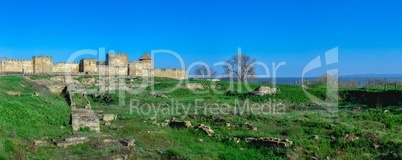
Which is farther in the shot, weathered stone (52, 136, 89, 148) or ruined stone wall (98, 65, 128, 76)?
ruined stone wall (98, 65, 128, 76)

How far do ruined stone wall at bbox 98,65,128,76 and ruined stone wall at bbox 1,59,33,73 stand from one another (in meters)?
7.11

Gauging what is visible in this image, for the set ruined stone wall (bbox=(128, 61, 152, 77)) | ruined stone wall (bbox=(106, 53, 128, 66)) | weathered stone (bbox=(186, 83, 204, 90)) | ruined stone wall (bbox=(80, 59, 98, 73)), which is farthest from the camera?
ruined stone wall (bbox=(128, 61, 152, 77))

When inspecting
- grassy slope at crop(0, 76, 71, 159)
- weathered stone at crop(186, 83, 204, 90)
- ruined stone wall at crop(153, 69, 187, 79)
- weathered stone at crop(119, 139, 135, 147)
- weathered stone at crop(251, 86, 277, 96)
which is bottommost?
weathered stone at crop(119, 139, 135, 147)

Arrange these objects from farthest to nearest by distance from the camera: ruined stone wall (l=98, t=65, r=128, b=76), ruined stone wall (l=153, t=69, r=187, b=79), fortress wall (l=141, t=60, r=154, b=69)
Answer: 1. ruined stone wall (l=153, t=69, r=187, b=79)
2. fortress wall (l=141, t=60, r=154, b=69)
3. ruined stone wall (l=98, t=65, r=128, b=76)

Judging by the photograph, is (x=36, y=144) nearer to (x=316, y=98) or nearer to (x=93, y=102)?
(x=93, y=102)

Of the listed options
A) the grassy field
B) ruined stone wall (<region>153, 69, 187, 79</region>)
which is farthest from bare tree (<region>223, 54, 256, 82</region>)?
the grassy field

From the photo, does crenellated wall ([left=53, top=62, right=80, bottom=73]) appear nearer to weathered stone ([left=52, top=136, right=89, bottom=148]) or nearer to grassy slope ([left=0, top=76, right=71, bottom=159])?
grassy slope ([left=0, top=76, right=71, bottom=159])

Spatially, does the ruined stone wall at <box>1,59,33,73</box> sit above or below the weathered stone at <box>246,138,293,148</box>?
above

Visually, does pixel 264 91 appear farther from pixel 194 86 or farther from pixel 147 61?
pixel 147 61

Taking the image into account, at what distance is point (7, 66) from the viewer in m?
37.5

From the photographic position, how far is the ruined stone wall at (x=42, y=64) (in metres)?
38.9

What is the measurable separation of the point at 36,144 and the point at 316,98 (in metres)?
21.6

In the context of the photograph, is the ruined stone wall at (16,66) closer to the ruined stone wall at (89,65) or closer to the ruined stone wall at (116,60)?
the ruined stone wall at (89,65)

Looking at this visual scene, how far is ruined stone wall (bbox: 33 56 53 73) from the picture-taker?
3889 centimetres
